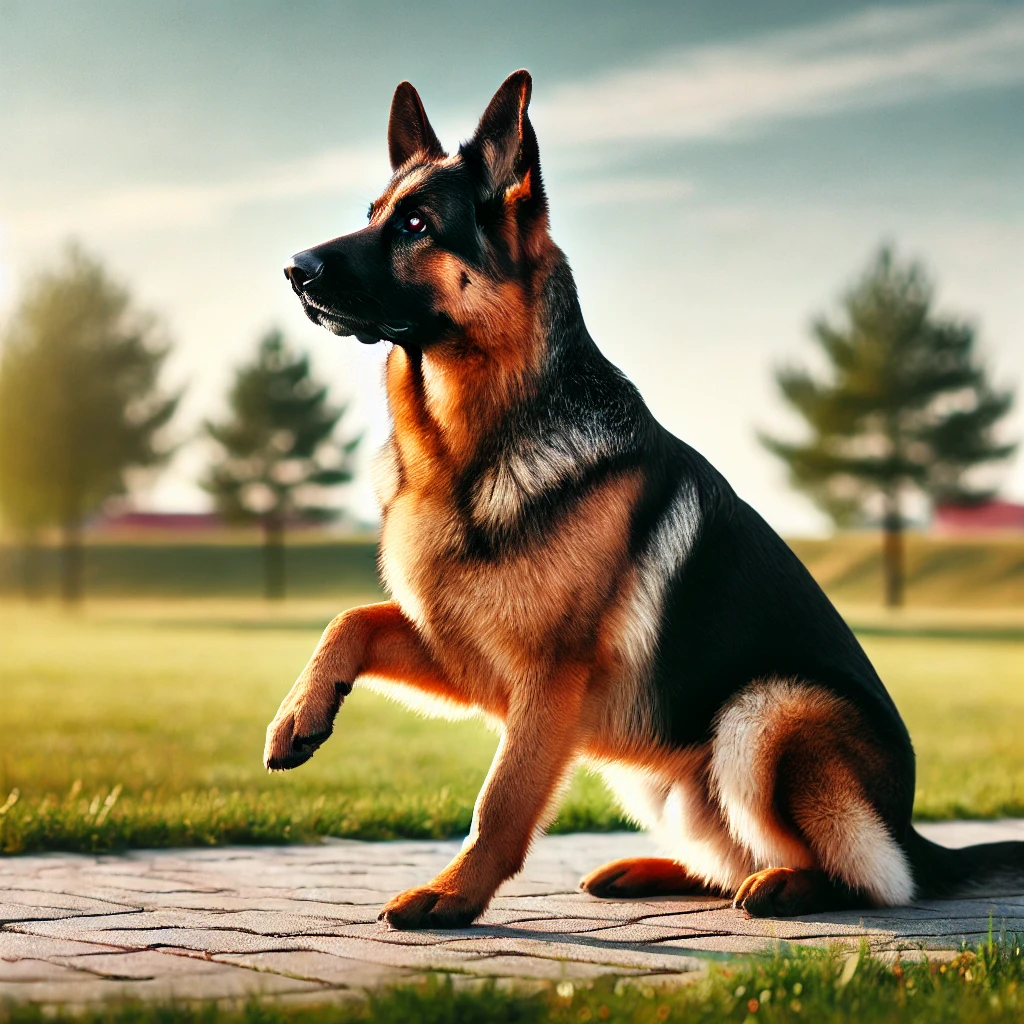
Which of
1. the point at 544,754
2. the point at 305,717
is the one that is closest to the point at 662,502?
the point at 544,754

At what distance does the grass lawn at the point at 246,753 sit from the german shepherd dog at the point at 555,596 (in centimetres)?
202

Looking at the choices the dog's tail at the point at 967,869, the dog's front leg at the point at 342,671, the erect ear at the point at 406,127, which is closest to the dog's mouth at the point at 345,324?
the erect ear at the point at 406,127

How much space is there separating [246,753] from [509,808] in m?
6.51

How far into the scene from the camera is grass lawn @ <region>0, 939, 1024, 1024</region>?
2.62 meters

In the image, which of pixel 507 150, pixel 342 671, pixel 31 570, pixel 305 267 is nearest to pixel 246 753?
pixel 342 671

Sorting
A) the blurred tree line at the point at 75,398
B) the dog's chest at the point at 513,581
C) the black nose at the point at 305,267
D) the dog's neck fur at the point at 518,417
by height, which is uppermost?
the blurred tree line at the point at 75,398

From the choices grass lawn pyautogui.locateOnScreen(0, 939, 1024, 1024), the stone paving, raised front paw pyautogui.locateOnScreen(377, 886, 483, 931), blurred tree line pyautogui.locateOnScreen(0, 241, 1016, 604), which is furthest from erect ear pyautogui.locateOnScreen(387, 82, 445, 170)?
blurred tree line pyautogui.locateOnScreen(0, 241, 1016, 604)

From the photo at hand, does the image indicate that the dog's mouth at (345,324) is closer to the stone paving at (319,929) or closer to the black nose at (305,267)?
the black nose at (305,267)

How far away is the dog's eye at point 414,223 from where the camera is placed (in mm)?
3941

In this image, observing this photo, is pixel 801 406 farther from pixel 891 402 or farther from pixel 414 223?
pixel 414 223

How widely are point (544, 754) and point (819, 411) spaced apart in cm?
4022

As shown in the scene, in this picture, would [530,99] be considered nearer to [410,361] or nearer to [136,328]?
[410,361]

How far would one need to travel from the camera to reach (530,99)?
3971 millimetres

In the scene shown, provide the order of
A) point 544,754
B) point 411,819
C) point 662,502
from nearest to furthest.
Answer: point 544,754
point 662,502
point 411,819
